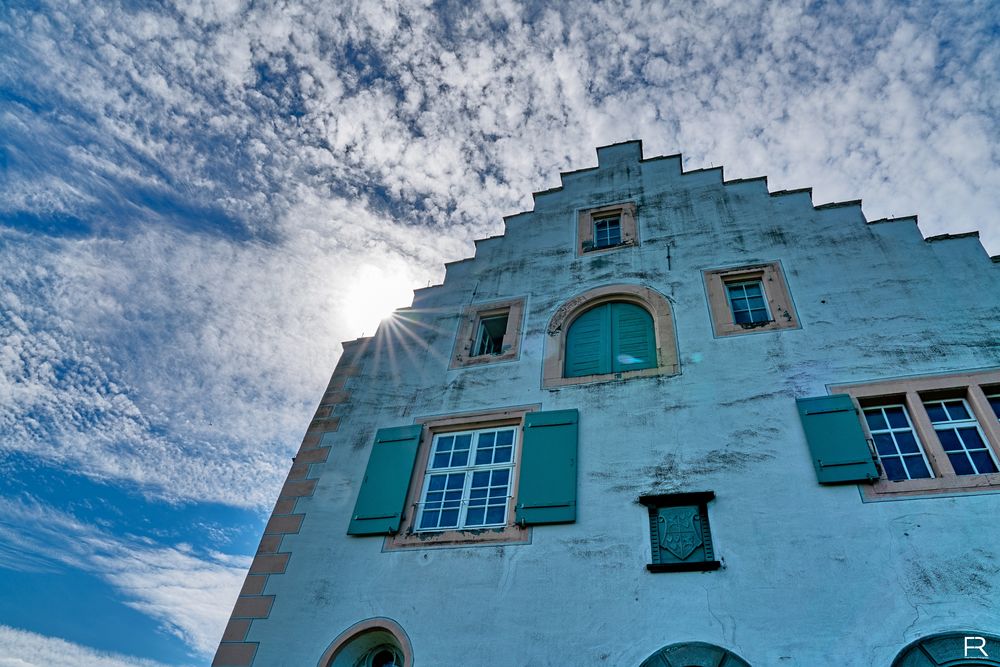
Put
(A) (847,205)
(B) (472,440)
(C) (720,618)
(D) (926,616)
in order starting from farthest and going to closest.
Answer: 1. (A) (847,205)
2. (B) (472,440)
3. (C) (720,618)
4. (D) (926,616)

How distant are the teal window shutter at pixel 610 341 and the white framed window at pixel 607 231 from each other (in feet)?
5.89

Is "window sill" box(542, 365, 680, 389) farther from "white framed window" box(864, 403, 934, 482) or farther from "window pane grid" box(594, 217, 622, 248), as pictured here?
"window pane grid" box(594, 217, 622, 248)

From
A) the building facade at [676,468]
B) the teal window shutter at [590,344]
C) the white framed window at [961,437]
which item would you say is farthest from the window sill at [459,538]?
the white framed window at [961,437]

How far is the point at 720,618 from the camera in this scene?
6910 millimetres

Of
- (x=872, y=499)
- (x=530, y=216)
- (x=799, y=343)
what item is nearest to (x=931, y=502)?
(x=872, y=499)

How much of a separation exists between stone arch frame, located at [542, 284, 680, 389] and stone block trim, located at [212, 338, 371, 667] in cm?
376

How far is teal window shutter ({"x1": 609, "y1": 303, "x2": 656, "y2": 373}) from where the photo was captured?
9977mm

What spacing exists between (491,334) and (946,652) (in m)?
8.26

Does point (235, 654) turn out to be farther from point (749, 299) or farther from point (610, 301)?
point (749, 299)

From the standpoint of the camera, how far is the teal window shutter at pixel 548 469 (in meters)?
8.34

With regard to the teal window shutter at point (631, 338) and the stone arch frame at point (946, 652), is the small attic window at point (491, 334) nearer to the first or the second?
the teal window shutter at point (631, 338)

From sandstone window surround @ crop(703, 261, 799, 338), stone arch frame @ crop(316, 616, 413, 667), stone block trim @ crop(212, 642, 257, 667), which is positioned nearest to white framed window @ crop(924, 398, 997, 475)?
sandstone window surround @ crop(703, 261, 799, 338)

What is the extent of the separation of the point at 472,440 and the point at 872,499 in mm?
5504

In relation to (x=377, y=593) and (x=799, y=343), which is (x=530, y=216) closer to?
(x=799, y=343)
